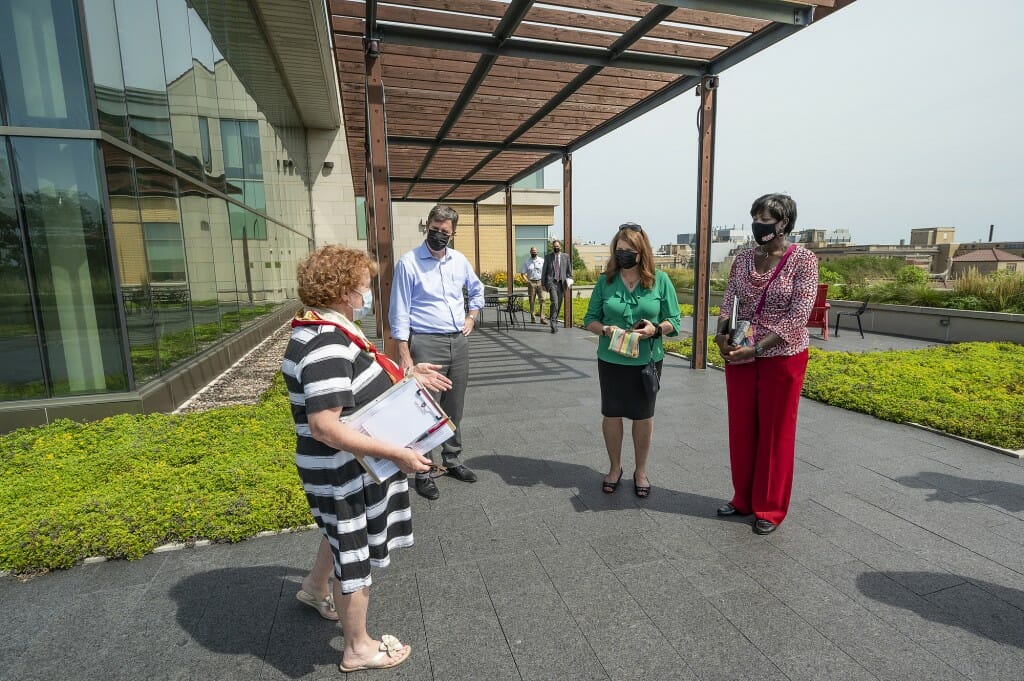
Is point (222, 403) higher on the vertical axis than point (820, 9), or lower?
lower

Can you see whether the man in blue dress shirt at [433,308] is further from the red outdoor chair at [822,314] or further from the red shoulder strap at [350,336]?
the red outdoor chair at [822,314]

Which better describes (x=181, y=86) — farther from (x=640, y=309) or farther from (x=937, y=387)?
(x=937, y=387)

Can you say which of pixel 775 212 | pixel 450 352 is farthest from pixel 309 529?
pixel 775 212

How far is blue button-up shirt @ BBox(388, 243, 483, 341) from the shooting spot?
3.66 metres

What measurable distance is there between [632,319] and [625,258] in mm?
408

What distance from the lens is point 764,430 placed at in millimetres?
3133

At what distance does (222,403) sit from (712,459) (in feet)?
17.3

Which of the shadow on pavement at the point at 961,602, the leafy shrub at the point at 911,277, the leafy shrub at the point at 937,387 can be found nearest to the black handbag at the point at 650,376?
the shadow on pavement at the point at 961,602

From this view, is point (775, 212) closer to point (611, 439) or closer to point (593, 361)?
point (611, 439)

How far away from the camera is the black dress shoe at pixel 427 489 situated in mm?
3650

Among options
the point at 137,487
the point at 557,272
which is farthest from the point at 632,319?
the point at 557,272

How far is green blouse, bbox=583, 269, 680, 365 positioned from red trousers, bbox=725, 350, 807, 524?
0.51 m

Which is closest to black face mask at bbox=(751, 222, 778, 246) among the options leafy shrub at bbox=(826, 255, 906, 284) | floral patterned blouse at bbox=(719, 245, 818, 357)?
floral patterned blouse at bbox=(719, 245, 818, 357)

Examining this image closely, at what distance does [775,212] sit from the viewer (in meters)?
2.97
